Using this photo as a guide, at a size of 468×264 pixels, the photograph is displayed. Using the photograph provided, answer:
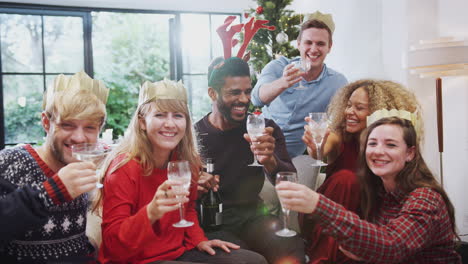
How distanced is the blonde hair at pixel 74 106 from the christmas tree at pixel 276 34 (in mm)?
1280

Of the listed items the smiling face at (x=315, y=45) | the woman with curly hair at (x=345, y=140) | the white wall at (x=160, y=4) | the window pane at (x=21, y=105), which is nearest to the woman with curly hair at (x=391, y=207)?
the woman with curly hair at (x=345, y=140)

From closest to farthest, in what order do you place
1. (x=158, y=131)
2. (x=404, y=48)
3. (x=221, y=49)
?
1. (x=158, y=131)
2. (x=221, y=49)
3. (x=404, y=48)

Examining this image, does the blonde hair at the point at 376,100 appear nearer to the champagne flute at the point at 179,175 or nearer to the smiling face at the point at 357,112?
the smiling face at the point at 357,112

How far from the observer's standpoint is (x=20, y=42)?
552 centimetres

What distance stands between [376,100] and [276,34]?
0.99 meters

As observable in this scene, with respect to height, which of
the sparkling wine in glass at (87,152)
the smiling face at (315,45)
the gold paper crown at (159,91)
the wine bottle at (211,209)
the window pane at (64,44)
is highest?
the window pane at (64,44)

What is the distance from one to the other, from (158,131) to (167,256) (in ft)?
1.93

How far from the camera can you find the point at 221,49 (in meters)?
2.54

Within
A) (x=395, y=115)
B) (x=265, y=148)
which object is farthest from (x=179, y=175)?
(x=395, y=115)

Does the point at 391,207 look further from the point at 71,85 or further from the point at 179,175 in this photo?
the point at 71,85

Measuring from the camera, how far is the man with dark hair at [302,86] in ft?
8.34

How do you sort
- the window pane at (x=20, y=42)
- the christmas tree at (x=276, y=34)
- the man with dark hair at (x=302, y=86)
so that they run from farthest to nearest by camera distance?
the window pane at (x=20, y=42) < the christmas tree at (x=276, y=34) < the man with dark hair at (x=302, y=86)

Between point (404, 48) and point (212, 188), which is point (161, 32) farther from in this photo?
point (212, 188)

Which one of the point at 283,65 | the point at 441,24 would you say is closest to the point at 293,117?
the point at 283,65
